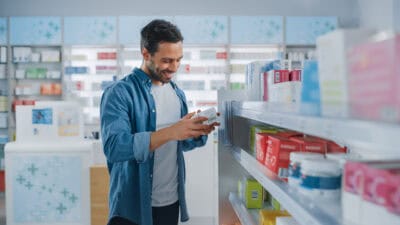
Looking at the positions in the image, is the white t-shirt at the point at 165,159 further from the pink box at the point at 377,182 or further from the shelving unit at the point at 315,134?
the pink box at the point at 377,182

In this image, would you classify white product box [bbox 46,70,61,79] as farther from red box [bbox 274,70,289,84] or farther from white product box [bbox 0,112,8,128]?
red box [bbox 274,70,289,84]

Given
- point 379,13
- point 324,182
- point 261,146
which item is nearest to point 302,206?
point 324,182

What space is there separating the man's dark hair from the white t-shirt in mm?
271

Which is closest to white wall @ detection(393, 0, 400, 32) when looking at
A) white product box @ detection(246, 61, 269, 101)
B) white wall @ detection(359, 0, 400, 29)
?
white wall @ detection(359, 0, 400, 29)

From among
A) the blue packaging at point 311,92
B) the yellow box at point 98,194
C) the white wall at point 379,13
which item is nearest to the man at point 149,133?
the blue packaging at point 311,92

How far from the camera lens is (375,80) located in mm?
835

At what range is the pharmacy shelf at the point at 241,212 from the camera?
2.30 meters

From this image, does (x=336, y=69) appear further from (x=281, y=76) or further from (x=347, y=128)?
(x=281, y=76)

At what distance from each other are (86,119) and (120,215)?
564 centimetres

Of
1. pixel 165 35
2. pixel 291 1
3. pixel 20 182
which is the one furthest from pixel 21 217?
pixel 291 1

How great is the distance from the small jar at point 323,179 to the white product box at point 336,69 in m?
0.31

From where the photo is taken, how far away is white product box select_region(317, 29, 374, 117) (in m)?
0.95

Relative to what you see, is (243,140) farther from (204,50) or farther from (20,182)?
(204,50)

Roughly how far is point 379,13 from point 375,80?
7177mm
